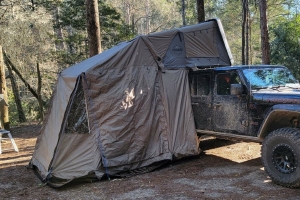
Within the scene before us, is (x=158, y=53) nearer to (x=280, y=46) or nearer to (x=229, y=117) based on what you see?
(x=229, y=117)

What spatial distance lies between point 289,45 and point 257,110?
14.0m

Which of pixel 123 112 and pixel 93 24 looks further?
pixel 93 24

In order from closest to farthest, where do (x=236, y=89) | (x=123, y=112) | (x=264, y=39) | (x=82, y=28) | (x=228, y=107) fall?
1. (x=236, y=89)
2. (x=228, y=107)
3. (x=123, y=112)
4. (x=264, y=39)
5. (x=82, y=28)

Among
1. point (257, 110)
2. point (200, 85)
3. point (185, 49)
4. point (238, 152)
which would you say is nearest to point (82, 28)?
point (185, 49)

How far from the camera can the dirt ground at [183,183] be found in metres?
4.99

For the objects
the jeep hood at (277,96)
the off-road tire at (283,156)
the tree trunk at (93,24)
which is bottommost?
the off-road tire at (283,156)

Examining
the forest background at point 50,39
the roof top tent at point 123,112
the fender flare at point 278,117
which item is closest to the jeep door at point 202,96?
the roof top tent at point 123,112

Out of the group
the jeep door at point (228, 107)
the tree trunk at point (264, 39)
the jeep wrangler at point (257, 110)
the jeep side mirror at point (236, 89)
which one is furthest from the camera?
the tree trunk at point (264, 39)

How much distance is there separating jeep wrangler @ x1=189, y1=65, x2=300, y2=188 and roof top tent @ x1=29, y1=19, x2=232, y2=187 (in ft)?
1.53

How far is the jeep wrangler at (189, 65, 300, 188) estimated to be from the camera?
511 cm

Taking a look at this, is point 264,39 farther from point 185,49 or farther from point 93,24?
point 93,24

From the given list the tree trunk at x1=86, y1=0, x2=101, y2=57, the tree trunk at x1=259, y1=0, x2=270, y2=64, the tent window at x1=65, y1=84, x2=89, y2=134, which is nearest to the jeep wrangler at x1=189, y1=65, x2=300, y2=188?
the tent window at x1=65, y1=84, x2=89, y2=134

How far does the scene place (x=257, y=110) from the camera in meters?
5.73

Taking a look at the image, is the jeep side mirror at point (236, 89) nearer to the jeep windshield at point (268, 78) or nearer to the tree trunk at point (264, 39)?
the jeep windshield at point (268, 78)
